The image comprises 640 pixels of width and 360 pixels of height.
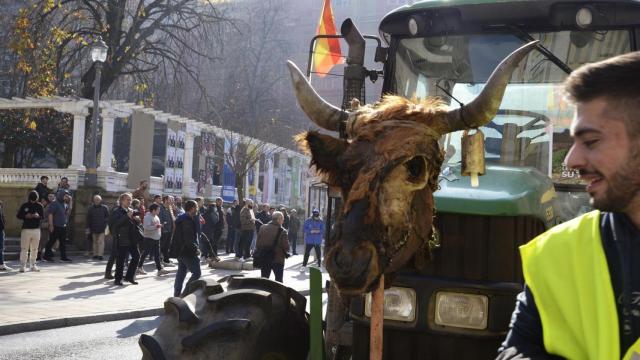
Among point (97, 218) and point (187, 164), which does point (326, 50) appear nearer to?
point (97, 218)

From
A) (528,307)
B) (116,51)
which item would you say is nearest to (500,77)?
(528,307)

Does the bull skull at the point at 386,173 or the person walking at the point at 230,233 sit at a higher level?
the bull skull at the point at 386,173

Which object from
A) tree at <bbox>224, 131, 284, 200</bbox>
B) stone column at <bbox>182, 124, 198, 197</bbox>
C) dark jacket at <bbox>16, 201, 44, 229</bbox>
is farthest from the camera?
tree at <bbox>224, 131, 284, 200</bbox>

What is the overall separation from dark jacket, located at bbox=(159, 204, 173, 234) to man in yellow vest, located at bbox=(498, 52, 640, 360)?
1740 cm

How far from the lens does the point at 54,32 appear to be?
20.3 meters

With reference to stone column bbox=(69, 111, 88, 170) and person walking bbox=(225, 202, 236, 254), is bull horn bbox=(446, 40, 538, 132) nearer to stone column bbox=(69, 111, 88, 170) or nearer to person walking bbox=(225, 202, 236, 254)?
person walking bbox=(225, 202, 236, 254)

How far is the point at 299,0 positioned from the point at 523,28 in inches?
3207

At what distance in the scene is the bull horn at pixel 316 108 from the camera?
3.17 metres

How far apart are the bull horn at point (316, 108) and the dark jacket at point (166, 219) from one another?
52.7ft

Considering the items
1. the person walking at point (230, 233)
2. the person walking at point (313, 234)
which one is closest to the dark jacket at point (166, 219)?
the person walking at point (230, 233)

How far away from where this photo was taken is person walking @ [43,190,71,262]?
17734 millimetres

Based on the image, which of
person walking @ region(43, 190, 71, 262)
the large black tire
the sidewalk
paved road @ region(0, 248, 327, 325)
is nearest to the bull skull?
the large black tire

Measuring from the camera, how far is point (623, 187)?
5.92 ft

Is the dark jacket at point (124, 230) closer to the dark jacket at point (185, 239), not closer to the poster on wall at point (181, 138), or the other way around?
the dark jacket at point (185, 239)
